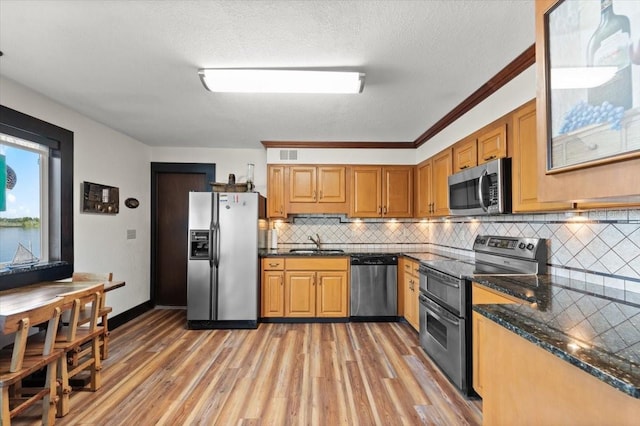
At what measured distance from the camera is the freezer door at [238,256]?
151 inches

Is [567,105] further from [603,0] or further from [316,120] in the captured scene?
[316,120]

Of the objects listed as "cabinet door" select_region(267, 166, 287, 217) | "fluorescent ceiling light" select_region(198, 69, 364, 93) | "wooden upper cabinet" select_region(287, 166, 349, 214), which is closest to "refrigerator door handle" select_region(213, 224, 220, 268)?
"cabinet door" select_region(267, 166, 287, 217)

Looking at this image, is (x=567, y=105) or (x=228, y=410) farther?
(x=228, y=410)

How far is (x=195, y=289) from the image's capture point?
385cm

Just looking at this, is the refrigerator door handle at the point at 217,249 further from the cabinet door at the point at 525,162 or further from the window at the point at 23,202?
the cabinet door at the point at 525,162

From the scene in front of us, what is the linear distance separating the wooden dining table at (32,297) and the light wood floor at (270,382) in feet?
2.52

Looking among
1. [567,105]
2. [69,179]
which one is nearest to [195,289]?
[69,179]

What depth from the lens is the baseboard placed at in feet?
12.4

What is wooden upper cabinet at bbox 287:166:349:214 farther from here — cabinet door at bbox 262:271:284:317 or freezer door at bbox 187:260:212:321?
freezer door at bbox 187:260:212:321

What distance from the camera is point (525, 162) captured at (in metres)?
2.15

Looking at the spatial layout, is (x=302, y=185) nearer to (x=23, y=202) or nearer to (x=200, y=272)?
(x=200, y=272)

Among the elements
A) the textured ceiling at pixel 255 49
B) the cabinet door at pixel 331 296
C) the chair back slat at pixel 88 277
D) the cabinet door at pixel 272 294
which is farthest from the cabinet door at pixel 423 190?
the chair back slat at pixel 88 277

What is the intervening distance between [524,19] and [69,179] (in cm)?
401

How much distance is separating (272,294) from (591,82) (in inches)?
145
